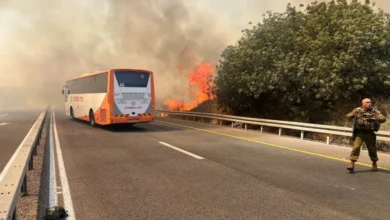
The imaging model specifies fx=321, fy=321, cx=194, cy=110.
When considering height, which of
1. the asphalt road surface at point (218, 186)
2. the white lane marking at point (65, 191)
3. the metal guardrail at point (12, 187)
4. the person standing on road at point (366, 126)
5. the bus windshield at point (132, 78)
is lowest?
the white lane marking at point (65, 191)

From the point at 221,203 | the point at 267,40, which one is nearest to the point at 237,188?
the point at 221,203

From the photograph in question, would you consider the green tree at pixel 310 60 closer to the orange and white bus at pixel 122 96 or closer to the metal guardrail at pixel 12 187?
the orange and white bus at pixel 122 96

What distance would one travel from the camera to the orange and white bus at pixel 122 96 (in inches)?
626

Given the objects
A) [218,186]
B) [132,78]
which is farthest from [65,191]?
[132,78]

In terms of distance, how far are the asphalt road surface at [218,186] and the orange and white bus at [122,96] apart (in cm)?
627

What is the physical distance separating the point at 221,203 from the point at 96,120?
1398 cm

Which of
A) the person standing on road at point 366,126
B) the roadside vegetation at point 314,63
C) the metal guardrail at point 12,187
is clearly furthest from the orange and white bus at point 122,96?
the person standing on road at point 366,126

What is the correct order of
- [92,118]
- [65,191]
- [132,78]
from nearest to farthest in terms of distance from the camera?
[65,191] → [132,78] → [92,118]

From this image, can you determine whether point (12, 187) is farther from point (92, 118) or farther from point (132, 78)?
point (92, 118)

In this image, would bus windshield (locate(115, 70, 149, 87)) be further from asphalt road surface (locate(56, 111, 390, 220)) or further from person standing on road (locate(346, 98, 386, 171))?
person standing on road (locate(346, 98, 386, 171))

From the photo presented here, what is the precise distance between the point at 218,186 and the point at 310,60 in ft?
37.7

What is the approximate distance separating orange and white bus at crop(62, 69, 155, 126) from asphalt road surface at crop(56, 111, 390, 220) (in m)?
6.27

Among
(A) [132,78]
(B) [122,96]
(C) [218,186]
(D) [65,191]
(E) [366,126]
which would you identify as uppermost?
(A) [132,78]

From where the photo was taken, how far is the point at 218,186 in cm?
588
